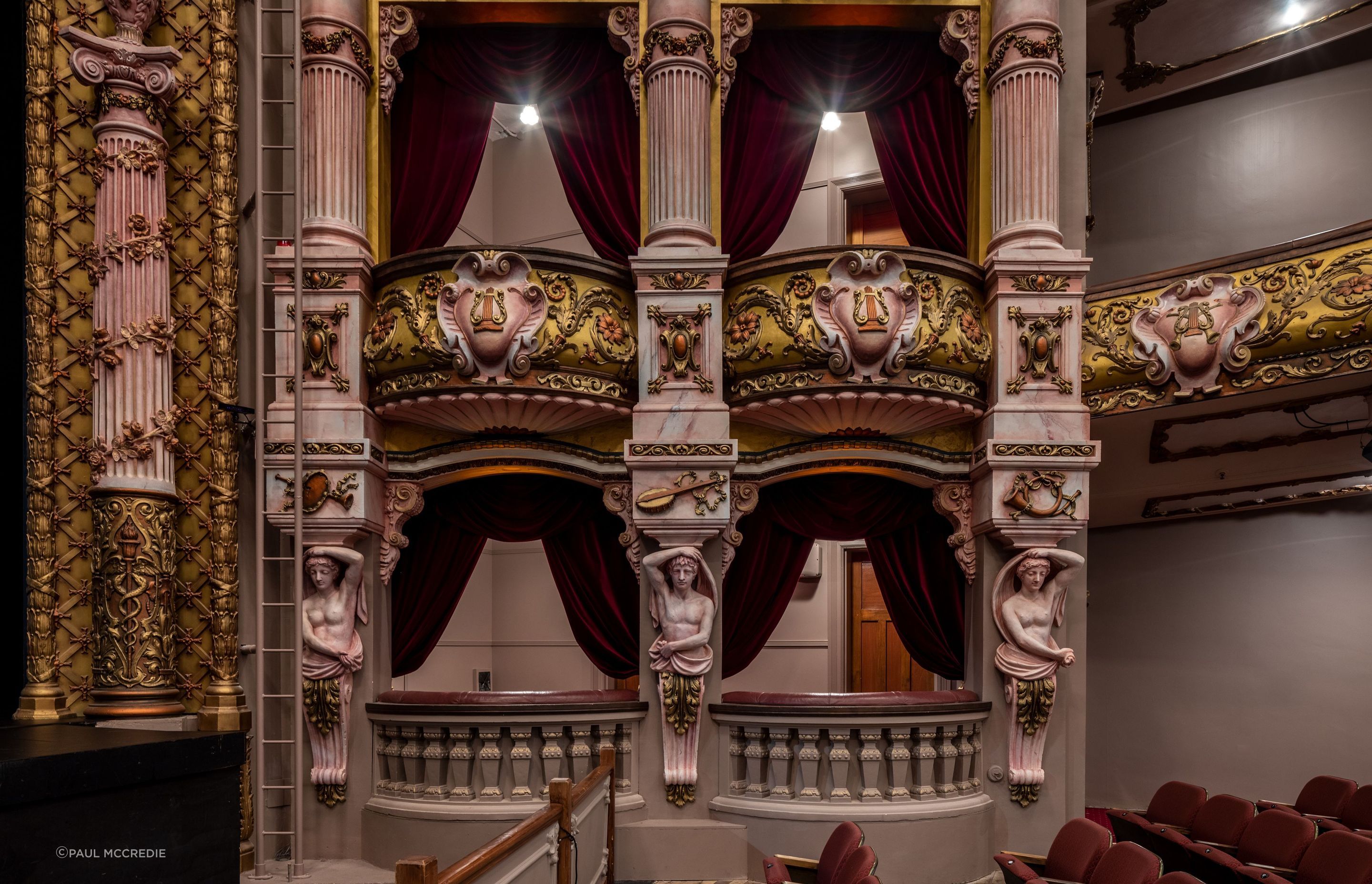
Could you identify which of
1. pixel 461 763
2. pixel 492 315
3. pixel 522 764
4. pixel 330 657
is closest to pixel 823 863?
pixel 522 764

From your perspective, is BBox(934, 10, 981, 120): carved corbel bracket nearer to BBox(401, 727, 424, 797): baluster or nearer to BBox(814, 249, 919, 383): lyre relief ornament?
BBox(814, 249, 919, 383): lyre relief ornament

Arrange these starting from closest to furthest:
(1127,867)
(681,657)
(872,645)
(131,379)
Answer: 1. (1127,867)
2. (131,379)
3. (681,657)
4. (872,645)

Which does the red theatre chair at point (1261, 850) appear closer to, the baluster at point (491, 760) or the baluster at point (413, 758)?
the baluster at point (491, 760)

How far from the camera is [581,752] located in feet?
21.8

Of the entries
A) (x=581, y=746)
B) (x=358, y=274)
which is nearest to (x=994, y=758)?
(x=581, y=746)

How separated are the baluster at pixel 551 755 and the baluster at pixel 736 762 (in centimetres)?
116

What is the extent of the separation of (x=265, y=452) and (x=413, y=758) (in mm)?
2334

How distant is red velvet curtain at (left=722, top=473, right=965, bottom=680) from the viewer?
7.57 metres

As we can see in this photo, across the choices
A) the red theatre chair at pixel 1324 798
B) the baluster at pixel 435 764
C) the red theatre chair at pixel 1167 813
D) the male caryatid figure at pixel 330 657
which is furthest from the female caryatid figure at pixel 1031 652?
the male caryatid figure at pixel 330 657

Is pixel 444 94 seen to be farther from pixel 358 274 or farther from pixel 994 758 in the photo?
pixel 994 758

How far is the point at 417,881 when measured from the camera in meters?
2.79

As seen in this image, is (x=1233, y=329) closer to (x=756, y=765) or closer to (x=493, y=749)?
(x=756, y=765)

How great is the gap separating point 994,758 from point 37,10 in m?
8.29

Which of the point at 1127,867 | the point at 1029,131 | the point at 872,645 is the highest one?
the point at 1029,131
